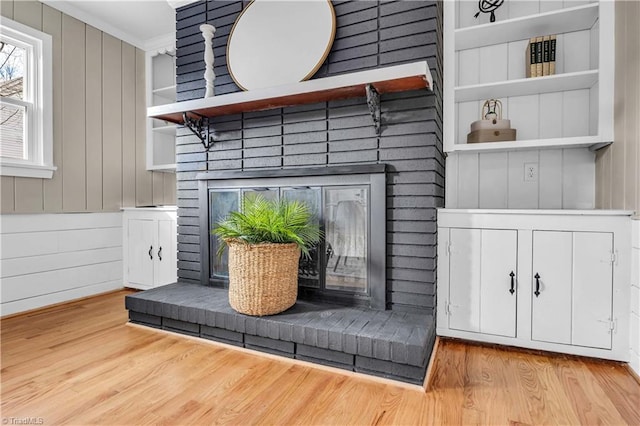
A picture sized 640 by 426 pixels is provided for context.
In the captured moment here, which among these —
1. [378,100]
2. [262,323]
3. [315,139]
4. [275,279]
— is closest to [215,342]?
[262,323]

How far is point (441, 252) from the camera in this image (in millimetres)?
2150

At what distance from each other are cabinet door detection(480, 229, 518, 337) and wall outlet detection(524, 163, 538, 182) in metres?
0.57

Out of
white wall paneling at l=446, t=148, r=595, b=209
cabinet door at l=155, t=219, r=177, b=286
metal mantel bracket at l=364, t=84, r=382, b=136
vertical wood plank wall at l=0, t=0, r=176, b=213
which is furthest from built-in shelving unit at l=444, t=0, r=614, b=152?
vertical wood plank wall at l=0, t=0, r=176, b=213

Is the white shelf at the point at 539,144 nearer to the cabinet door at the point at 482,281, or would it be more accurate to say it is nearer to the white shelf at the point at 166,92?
the cabinet door at the point at 482,281

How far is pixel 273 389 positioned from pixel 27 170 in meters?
2.63

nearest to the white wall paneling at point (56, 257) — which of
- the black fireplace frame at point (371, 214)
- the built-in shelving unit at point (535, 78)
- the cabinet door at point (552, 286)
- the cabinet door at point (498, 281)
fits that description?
the black fireplace frame at point (371, 214)

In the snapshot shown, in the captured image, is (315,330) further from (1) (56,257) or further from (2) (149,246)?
(1) (56,257)

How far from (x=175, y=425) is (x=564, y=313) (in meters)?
2.01

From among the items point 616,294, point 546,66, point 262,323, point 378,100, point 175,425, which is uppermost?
point 546,66

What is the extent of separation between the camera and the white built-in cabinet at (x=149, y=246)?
311cm

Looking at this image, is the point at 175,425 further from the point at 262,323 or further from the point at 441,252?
the point at 441,252

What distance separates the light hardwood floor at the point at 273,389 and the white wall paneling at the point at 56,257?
2.51ft

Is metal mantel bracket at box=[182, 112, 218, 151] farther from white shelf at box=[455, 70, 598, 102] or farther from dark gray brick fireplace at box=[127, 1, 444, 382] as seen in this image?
white shelf at box=[455, 70, 598, 102]

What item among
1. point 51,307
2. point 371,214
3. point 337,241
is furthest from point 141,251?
point 371,214
